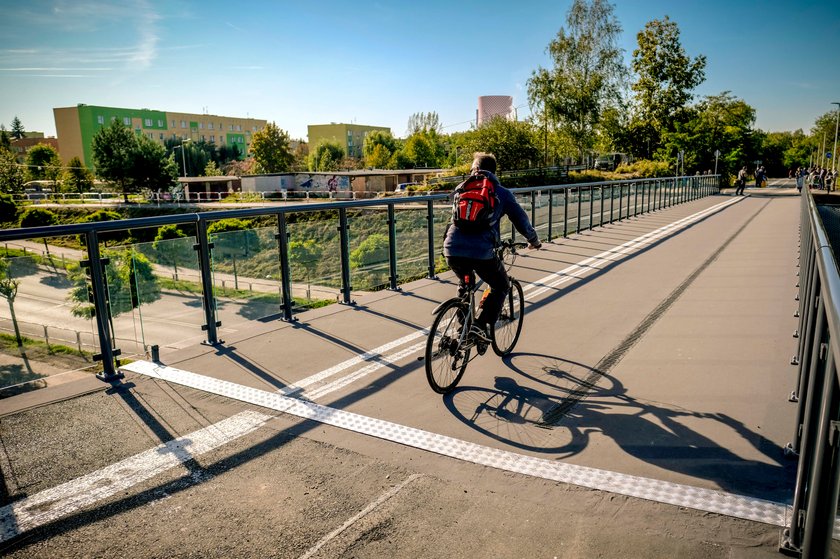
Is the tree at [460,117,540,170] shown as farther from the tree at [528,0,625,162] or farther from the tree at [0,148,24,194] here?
the tree at [0,148,24,194]

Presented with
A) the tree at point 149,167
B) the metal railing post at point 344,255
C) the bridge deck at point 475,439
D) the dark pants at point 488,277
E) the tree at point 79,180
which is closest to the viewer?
the bridge deck at point 475,439

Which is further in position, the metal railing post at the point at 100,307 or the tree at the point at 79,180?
the tree at the point at 79,180

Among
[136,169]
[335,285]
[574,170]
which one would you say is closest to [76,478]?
[335,285]

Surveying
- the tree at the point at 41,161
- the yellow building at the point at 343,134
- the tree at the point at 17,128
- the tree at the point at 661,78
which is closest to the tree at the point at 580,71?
the tree at the point at 661,78

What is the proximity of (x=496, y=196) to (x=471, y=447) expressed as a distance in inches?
80.7

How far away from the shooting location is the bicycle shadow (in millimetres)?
3566

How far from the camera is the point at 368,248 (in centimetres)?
860

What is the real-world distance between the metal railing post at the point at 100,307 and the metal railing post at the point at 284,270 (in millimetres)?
2200

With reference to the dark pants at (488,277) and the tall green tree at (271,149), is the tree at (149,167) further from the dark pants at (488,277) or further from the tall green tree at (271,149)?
the dark pants at (488,277)

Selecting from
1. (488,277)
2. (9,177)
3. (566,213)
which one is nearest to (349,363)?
(488,277)

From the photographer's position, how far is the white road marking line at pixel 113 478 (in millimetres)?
3195

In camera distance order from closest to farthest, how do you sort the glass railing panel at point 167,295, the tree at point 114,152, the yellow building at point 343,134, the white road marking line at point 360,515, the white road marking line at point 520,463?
the white road marking line at point 360,515, the white road marking line at point 520,463, the glass railing panel at point 167,295, the tree at point 114,152, the yellow building at point 343,134

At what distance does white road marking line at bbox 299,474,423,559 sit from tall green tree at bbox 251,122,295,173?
90.7 meters

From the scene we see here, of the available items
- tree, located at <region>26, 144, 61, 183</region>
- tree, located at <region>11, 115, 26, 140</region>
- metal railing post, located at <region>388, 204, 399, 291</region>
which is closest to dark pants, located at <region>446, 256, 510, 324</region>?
metal railing post, located at <region>388, 204, 399, 291</region>
